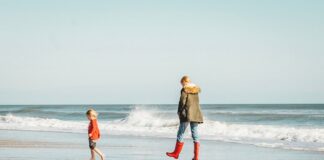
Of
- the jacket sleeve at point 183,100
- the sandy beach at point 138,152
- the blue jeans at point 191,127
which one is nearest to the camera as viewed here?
the jacket sleeve at point 183,100

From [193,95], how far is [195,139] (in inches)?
38.9

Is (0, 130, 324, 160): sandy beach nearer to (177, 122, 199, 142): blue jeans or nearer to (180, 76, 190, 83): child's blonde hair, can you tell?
(177, 122, 199, 142): blue jeans

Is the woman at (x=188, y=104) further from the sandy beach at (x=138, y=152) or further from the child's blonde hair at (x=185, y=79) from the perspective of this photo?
the sandy beach at (x=138, y=152)

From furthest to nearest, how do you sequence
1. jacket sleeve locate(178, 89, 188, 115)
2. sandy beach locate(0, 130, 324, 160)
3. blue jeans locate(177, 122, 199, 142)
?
1. sandy beach locate(0, 130, 324, 160)
2. blue jeans locate(177, 122, 199, 142)
3. jacket sleeve locate(178, 89, 188, 115)

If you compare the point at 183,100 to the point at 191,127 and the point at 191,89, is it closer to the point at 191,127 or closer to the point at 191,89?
the point at 191,89

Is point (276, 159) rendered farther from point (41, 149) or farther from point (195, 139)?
point (41, 149)

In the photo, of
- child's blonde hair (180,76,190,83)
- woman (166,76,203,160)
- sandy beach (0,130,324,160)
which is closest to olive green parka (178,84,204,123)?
woman (166,76,203,160)

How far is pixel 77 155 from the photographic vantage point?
13.4 m

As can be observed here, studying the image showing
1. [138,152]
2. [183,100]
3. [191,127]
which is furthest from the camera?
[138,152]

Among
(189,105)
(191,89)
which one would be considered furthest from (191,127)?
(191,89)

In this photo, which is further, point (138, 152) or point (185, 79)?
point (138, 152)

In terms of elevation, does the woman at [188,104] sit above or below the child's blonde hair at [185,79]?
below

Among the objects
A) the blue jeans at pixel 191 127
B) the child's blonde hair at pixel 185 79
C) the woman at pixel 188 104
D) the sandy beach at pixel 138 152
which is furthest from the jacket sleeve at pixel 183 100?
the sandy beach at pixel 138 152

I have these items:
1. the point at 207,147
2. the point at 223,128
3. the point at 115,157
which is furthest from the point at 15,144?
the point at 223,128
